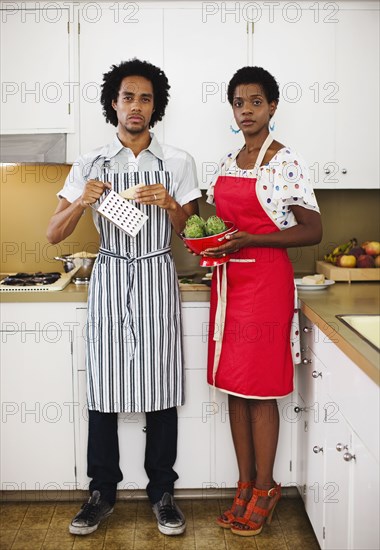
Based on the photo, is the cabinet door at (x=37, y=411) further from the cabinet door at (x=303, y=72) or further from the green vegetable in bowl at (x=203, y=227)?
the cabinet door at (x=303, y=72)

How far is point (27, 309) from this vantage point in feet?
9.09

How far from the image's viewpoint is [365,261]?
3.03 metres

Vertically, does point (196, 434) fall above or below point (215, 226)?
below

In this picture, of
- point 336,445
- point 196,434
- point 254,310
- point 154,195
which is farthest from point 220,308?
point 336,445

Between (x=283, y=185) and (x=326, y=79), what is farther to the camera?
(x=326, y=79)

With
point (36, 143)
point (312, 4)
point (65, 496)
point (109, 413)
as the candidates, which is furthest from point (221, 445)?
point (312, 4)

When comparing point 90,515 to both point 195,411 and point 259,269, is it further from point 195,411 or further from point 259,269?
point 259,269

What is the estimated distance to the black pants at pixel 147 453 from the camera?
273cm

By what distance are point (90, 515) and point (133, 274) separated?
875 millimetres

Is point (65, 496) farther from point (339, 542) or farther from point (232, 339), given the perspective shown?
point (339, 542)

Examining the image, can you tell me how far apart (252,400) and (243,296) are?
388mm

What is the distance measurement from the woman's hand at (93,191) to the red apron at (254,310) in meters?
0.42

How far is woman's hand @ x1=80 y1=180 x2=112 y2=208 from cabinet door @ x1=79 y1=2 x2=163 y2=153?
621mm

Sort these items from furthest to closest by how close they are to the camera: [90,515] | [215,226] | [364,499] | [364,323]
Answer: [90,515] < [215,226] < [364,323] < [364,499]
